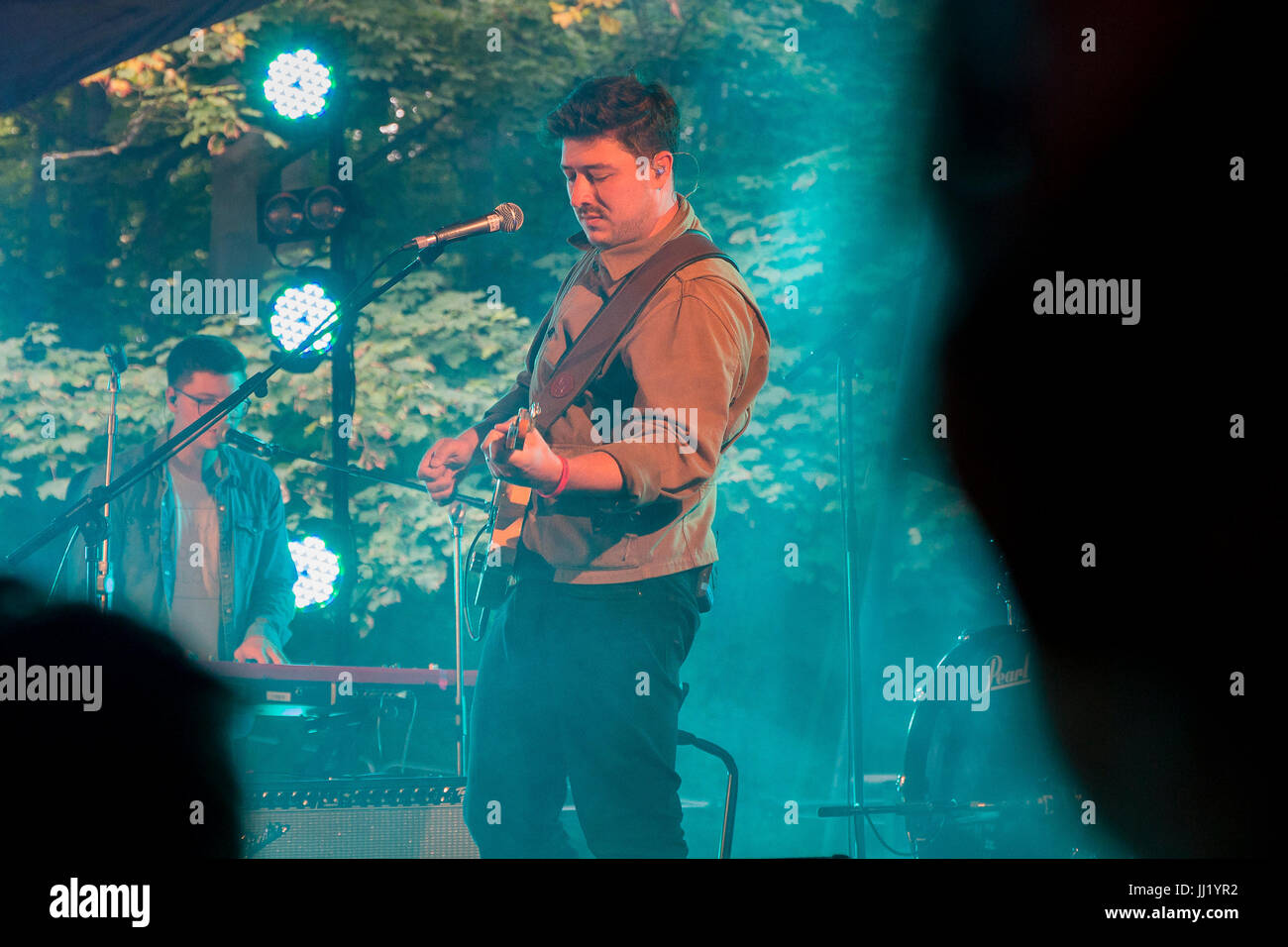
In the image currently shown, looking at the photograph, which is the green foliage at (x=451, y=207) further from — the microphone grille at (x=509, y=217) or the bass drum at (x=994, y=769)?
the microphone grille at (x=509, y=217)

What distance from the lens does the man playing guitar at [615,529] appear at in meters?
1.88

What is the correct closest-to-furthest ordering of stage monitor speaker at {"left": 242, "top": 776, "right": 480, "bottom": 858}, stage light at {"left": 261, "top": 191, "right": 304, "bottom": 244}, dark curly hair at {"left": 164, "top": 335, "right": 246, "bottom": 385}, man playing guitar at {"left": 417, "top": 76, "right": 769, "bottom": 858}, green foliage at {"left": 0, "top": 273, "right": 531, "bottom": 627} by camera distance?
man playing guitar at {"left": 417, "top": 76, "right": 769, "bottom": 858}
stage monitor speaker at {"left": 242, "top": 776, "right": 480, "bottom": 858}
dark curly hair at {"left": 164, "top": 335, "right": 246, "bottom": 385}
stage light at {"left": 261, "top": 191, "right": 304, "bottom": 244}
green foliage at {"left": 0, "top": 273, "right": 531, "bottom": 627}

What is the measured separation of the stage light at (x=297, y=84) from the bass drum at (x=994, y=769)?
116 inches

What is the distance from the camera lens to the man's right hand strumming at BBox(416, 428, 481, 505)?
2107 mm

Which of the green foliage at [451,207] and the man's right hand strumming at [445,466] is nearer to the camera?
the man's right hand strumming at [445,466]

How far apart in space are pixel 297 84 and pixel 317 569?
177 centimetres

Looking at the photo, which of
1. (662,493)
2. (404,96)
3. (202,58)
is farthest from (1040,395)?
(202,58)

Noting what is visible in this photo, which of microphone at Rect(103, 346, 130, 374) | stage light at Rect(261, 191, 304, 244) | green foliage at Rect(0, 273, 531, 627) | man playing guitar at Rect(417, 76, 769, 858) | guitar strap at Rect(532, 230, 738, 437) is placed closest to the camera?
man playing guitar at Rect(417, 76, 769, 858)

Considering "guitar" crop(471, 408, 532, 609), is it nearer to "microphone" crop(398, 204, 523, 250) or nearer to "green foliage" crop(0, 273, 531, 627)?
"microphone" crop(398, 204, 523, 250)

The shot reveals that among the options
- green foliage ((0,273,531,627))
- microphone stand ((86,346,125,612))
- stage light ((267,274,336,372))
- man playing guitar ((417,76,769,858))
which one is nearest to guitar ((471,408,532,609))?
man playing guitar ((417,76,769,858))

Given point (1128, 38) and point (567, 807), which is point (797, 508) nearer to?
point (567, 807)

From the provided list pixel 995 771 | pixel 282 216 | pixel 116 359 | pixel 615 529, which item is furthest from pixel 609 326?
pixel 282 216

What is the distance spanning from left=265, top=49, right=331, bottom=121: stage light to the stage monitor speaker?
266cm

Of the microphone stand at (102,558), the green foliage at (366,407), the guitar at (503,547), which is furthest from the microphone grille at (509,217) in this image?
the green foliage at (366,407)
